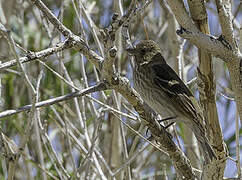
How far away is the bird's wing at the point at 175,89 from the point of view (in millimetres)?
4266

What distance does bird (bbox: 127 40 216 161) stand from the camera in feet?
14.0

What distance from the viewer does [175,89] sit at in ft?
14.4

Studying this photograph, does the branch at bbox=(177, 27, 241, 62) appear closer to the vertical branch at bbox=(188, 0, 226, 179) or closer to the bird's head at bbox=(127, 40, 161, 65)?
the vertical branch at bbox=(188, 0, 226, 179)

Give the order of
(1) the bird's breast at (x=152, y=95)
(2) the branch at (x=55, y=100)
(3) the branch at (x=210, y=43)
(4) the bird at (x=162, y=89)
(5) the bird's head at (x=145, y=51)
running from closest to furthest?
(2) the branch at (x=55, y=100)
(3) the branch at (x=210, y=43)
(4) the bird at (x=162, y=89)
(1) the bird's breast at (x=152, y=95)
(5) the bird's head at (x=145, y=51)

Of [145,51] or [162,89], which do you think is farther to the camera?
[145,51]

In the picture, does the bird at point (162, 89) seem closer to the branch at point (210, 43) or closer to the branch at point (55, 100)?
the branch at point (210, 43)

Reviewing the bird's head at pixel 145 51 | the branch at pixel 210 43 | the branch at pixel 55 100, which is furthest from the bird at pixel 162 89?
the branch at pixel 55 100

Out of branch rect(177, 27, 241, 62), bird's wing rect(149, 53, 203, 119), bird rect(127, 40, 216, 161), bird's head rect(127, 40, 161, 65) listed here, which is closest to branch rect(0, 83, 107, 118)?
branch rect(177, 27, 241, 62)

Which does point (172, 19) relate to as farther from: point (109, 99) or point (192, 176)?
point (192, 176)

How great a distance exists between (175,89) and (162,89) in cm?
13

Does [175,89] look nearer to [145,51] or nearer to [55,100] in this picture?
[145,51]

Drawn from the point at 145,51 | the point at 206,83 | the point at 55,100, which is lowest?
the point at 206,83

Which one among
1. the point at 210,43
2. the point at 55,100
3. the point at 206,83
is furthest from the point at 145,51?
the point at 55,100

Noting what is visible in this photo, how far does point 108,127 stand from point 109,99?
31.7 inches
